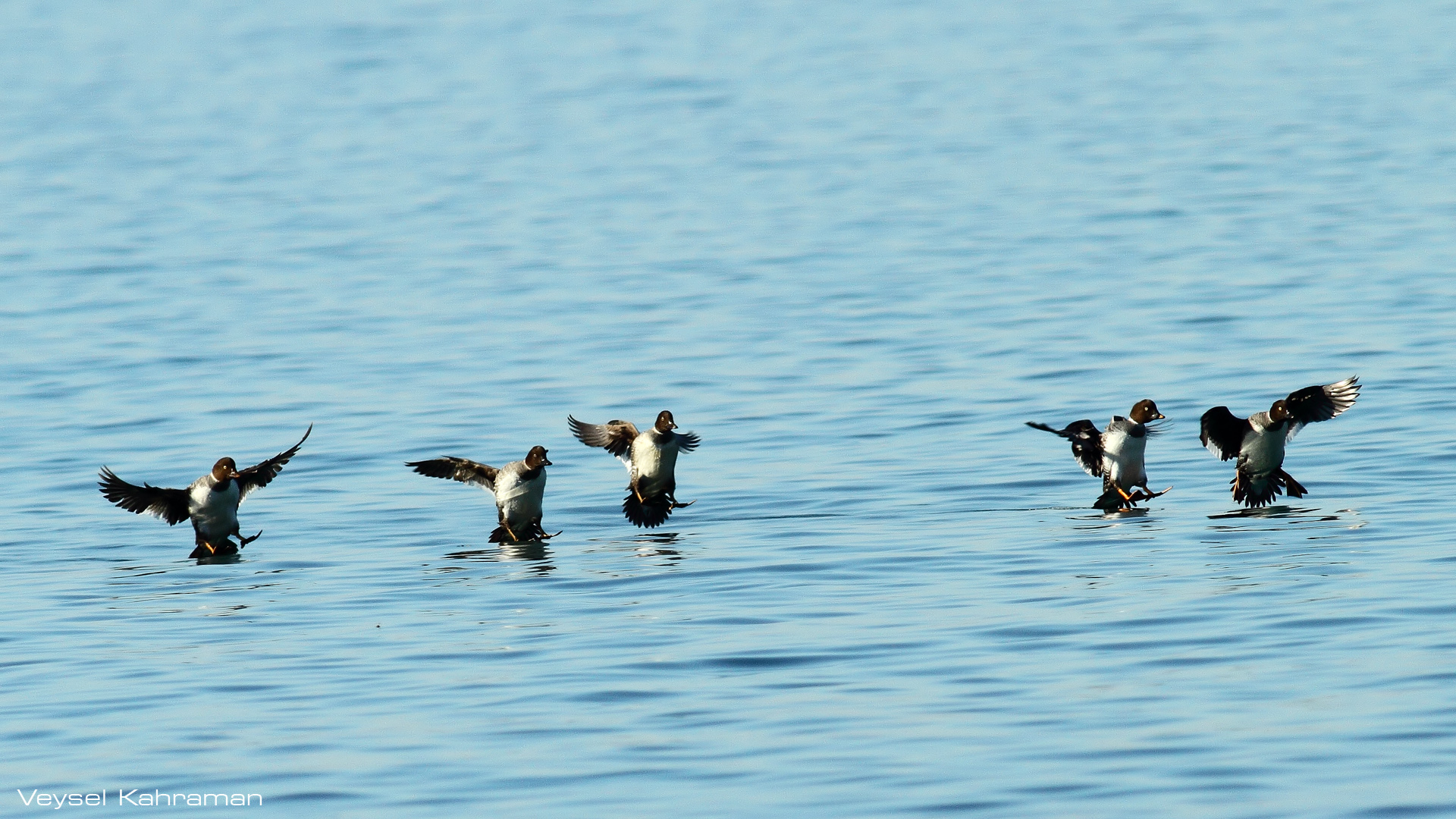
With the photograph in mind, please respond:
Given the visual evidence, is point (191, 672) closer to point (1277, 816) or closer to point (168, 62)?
point (1277, 816)

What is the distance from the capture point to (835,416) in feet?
82.8

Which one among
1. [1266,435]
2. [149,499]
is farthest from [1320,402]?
[149,499]

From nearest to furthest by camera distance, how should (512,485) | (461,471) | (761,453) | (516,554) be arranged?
(516,554), (512,485), (461,471), (761,453)

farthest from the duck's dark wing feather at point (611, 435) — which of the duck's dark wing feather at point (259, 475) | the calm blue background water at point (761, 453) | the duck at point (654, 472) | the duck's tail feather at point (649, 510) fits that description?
the duck's dark wing feather at point (259, 475)

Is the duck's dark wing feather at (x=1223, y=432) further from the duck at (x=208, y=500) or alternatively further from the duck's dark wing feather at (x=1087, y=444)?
the duck at (x=208, y=500)

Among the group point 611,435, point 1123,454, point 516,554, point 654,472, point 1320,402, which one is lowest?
point 516,554

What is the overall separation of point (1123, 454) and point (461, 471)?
19.4 feet

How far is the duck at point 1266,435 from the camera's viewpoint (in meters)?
18.9

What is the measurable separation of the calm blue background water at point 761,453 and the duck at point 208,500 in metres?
0.47

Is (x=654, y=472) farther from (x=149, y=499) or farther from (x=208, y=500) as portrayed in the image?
(x=149, y=499)

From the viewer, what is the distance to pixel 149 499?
19078 millimetres

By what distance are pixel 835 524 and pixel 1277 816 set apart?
8.98 meters

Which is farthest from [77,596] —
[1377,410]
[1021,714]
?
[1377,410]

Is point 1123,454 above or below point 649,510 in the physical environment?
above
